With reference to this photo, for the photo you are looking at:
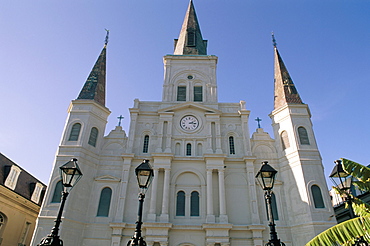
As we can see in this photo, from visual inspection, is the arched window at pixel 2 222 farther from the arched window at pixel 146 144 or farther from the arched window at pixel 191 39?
the arched window at pixel 191 39

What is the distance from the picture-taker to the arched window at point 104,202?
65.9 ft

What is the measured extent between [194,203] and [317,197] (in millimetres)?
8991

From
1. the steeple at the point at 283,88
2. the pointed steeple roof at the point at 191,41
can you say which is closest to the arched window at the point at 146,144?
the pointed steeple roof at the point at 191,41

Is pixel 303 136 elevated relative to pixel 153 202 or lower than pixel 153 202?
elevated

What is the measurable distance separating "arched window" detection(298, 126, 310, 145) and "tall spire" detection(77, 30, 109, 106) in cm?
1748

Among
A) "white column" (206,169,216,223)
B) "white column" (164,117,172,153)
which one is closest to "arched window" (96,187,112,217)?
"white column" (164,117,172,153)

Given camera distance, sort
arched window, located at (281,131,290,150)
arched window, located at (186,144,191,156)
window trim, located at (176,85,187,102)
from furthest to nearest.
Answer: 1. window trim, located at (176,85,187,102)
2. arched window, located at (186,144,191,156)
3. arched window, located at (281,131,290,150)

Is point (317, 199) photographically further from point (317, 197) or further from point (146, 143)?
point (146, 143)

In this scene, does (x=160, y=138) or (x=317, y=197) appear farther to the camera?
(x=160, y=138)

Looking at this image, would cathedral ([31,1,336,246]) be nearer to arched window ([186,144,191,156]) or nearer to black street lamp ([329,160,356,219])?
arched window ([186,144,191,156])

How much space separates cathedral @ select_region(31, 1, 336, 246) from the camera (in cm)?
1872

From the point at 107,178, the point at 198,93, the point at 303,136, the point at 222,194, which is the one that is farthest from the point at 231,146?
the point at 107,178

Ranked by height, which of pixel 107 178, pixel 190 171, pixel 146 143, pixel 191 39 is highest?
pixel 191 39

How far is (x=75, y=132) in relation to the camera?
71.8 feet
